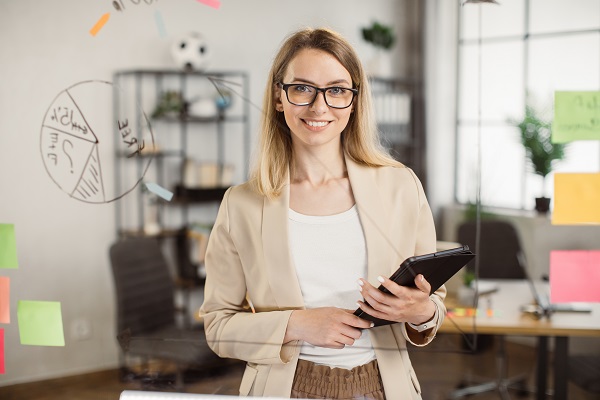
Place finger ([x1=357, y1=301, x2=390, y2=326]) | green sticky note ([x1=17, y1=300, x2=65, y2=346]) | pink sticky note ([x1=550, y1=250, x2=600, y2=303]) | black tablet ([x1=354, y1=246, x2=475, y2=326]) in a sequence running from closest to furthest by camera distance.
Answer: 1. black tablet ([x1=354, y1=246, x2=475, y2=326])
2. finger ([x1=357, y1=301, x2=390, y2=326])
3. pink sticky note ([x1=550, y1=250, x2=600, y2=303])
4. green sticky note ([x1=17, y1=300, x2=65, y2=346])

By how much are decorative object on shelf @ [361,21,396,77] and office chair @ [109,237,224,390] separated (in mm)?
573

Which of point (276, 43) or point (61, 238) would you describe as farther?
point (61, 238)

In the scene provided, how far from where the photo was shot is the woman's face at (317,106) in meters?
1.14

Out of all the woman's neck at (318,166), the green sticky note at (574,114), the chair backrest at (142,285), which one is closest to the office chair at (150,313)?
the chair backrest at (142,285)

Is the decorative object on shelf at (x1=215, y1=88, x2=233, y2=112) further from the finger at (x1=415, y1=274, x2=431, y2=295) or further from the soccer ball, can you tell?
the finger at (x1=415, y1=274, x2=431, y2=295)

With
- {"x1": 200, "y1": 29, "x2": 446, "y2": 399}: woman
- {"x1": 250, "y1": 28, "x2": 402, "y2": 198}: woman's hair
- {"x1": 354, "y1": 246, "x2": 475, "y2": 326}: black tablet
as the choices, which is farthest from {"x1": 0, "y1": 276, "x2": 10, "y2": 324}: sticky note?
{"x1": 354, "y1": 246, "x2": 475, "y2": 326}: black tablet

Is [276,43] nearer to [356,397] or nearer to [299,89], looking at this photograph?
[299,89]

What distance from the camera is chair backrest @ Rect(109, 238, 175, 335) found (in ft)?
4.32

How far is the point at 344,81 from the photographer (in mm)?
1148

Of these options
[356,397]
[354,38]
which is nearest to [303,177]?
[354,38]

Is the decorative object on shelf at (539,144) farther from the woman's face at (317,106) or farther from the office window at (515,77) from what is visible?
the woman's face at (317,106)

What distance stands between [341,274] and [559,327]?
1.51 ft

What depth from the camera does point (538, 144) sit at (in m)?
1.20

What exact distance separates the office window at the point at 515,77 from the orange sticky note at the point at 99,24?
2.34 feet
